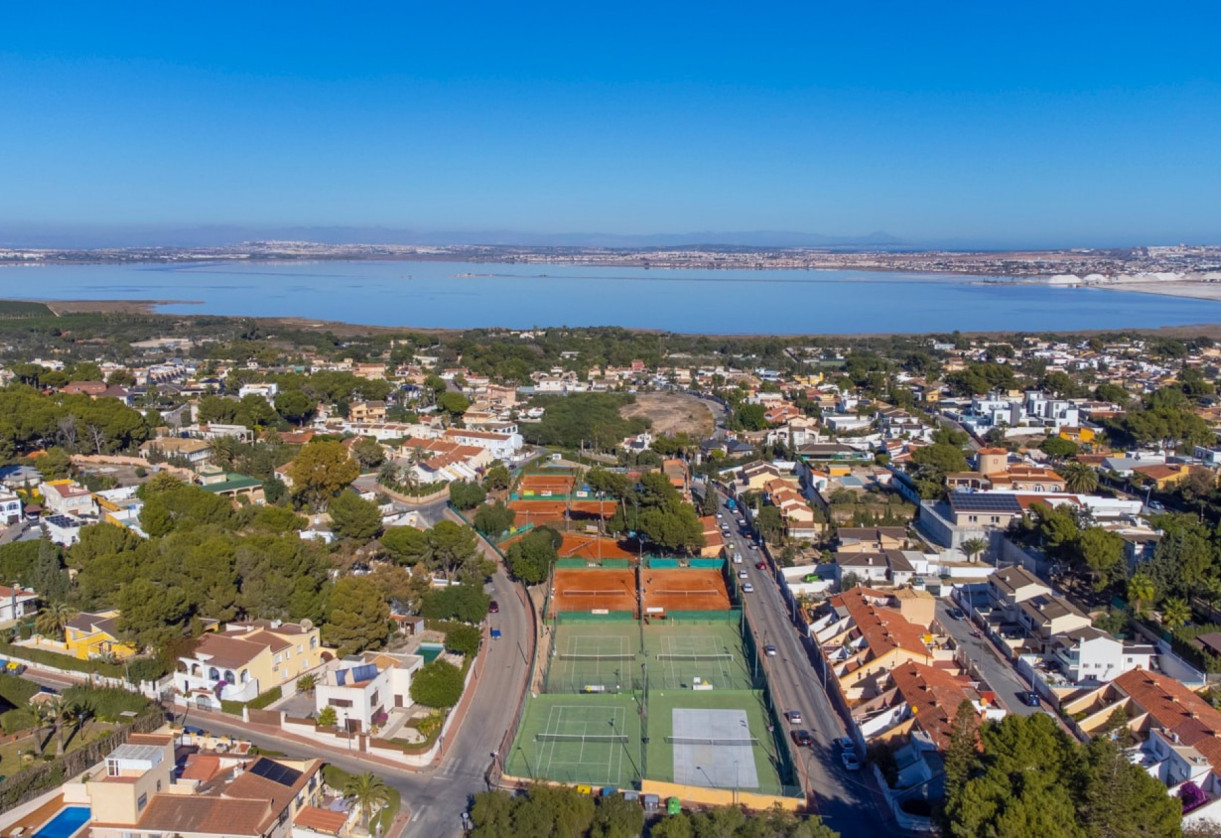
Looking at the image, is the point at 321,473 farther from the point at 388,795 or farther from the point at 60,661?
the point at 388,795

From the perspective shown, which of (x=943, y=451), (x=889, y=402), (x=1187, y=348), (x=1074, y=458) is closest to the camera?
(x=943, y=451)

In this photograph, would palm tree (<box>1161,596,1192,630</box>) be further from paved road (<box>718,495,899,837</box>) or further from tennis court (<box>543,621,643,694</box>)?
tennis court (<box>543,621,643,694</box>)

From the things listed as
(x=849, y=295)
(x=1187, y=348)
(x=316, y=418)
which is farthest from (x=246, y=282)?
(x=1187, y=348)

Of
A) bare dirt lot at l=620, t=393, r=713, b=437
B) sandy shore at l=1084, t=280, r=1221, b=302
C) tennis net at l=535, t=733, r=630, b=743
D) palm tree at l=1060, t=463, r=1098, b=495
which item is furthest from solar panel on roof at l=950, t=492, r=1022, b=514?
sandy shore at l=1084, t=280, r=1221, b=302

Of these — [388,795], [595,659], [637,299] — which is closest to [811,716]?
[595,659]

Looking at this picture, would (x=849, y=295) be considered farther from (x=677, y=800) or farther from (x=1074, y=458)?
(x=677, y=800)

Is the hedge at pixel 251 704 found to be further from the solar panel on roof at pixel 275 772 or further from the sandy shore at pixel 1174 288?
the sandy shore at pixel 1174 288
